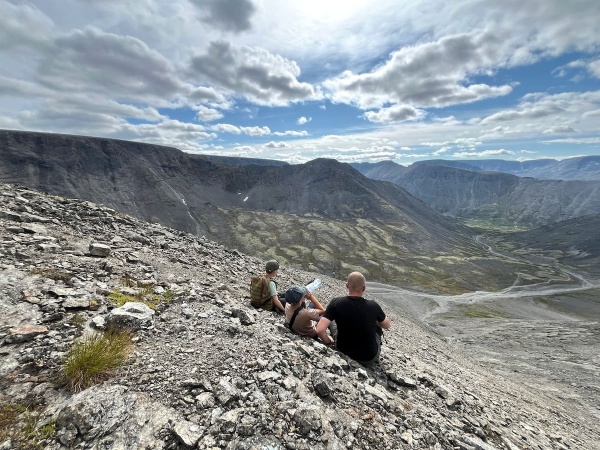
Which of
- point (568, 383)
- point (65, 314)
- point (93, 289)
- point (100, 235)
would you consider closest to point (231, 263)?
point (100, 235)

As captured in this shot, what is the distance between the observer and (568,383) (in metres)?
28.3

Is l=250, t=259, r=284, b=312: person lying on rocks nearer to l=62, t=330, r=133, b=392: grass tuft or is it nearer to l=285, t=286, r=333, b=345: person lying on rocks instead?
l=285, t=286, r=333, b=345: person lying on rocks

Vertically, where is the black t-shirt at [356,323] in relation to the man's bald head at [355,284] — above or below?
below

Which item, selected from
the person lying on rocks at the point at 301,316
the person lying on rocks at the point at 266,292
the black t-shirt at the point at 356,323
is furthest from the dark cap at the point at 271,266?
the black t-shirt at the point at 356,323

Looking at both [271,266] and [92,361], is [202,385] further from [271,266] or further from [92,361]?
[271,266]

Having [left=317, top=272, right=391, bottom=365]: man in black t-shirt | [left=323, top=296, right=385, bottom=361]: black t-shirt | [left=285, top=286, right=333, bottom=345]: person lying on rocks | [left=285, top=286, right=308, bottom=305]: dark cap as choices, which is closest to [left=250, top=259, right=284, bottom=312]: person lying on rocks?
[left=285, top=286, right=333, bottom=345]: person lying on rocks

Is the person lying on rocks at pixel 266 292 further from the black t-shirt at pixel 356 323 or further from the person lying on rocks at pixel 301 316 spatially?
the black t-shirt at pixel 356 323

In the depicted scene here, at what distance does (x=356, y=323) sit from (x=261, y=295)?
5008mm

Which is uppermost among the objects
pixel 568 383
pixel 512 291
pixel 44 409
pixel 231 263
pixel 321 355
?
pixel 44 409

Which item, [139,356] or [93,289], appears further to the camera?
[93,289]

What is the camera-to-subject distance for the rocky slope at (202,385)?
5.72m

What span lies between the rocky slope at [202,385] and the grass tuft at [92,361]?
0.21 metres

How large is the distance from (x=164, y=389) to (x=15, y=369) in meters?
3.25

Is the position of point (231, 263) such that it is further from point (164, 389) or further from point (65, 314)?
point (164, 389)
